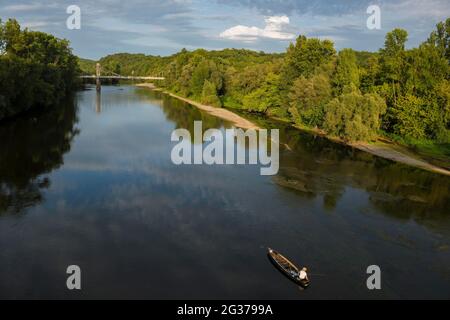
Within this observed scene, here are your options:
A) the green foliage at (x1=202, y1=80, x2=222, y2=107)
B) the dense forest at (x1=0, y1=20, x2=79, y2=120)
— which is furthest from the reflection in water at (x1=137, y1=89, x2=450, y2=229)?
the green foliage at (x1=202, y1=80, x2=222, y2=107)

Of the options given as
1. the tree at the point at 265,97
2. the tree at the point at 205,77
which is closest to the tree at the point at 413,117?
the tree at the point at 265,97

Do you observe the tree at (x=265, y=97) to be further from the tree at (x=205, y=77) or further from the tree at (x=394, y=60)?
the tree at (x=394, y=60)

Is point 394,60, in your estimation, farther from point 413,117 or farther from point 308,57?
point 308,57

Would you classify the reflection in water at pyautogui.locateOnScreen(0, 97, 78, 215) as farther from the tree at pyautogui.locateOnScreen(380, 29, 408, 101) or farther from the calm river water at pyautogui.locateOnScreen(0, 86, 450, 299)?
the tree at pyautogui.locateOnScreen(380, 29, 408, 101)

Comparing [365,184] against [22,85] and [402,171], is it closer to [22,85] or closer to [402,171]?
[402,171]

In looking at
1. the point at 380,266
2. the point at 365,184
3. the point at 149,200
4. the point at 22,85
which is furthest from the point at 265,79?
the point at 380,266
